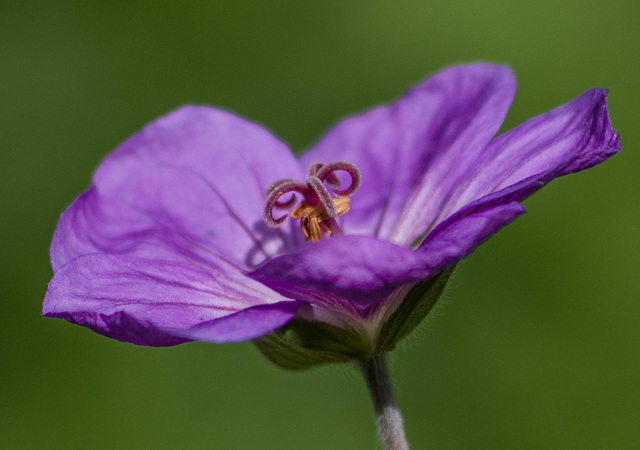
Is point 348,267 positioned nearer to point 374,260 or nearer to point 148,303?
point 374,260

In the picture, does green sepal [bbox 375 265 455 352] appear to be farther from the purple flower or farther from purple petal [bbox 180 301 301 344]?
purple petal [bbox 180 301 301 344]

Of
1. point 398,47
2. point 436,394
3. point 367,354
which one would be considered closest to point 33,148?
point 398,47

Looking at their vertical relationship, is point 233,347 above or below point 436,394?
above

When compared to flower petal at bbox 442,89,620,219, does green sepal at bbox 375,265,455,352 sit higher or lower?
lower

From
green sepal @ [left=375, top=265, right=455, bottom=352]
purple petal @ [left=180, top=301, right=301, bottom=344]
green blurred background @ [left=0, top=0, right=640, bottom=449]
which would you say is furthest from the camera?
green blurred background @ [left=0, top=0, right=640, bottom=449]

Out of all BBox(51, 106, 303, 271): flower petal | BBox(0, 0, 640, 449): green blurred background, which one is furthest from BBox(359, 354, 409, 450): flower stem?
BBox(0, 0, 640, 449): green blurred background

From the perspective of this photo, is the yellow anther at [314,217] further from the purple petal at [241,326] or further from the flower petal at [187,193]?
the purple petal at [241,326]

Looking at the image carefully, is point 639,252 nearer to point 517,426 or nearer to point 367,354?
point 517,426
